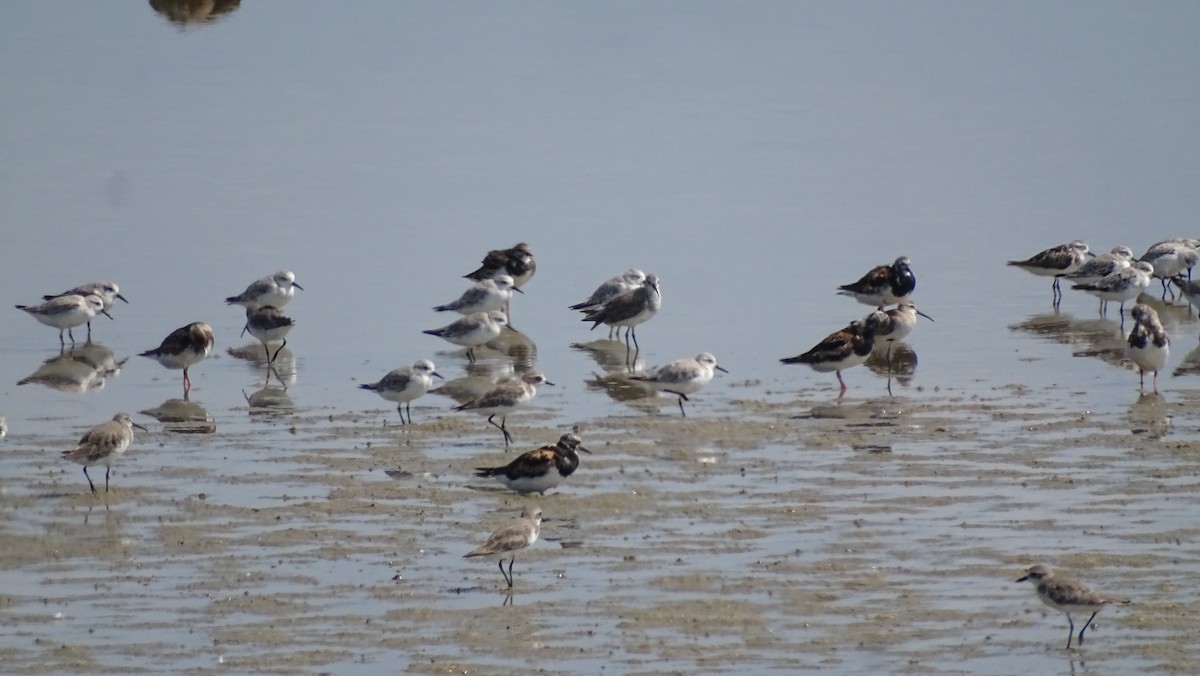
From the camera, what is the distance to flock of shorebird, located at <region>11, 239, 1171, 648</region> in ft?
51.5

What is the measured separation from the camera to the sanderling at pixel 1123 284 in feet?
75.3

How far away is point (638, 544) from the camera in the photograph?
14.3 m

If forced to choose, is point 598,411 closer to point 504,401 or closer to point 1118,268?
point 504,401

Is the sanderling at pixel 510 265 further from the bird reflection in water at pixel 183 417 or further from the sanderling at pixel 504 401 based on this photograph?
the sanderling at pixel 504 401

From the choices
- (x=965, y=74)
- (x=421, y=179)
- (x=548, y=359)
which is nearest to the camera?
(x=548, y=359)

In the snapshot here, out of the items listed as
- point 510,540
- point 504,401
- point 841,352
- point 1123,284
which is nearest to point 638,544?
point 510,540

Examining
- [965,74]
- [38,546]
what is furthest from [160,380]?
[965,74]

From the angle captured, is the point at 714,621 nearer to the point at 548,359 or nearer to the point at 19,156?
the point at 548,359

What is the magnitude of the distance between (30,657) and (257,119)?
90.3 ft

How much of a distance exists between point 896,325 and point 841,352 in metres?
1.66

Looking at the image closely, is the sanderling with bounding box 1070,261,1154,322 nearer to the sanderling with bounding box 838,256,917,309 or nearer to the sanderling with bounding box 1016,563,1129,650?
the sanderling with bounding box 838,256,917,309

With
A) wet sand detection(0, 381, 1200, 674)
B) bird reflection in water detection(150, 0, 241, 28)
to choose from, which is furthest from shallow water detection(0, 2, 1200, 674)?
bird reflection in water detection(150, 0, 241, 28)

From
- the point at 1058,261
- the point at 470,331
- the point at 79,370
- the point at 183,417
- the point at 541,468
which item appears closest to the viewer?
the point at 541,468

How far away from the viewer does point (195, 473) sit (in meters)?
16.5
